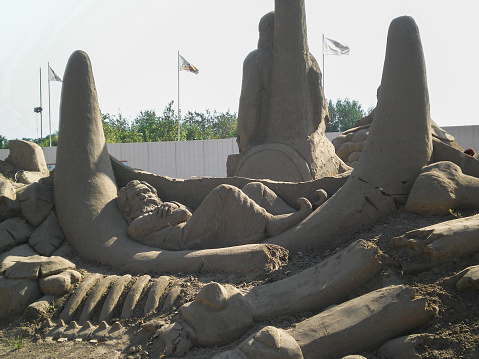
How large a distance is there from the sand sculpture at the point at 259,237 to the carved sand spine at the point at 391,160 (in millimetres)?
12

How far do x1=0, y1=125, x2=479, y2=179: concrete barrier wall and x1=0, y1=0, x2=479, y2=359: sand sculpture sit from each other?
9.59 m

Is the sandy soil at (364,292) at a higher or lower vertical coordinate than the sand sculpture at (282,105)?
lower

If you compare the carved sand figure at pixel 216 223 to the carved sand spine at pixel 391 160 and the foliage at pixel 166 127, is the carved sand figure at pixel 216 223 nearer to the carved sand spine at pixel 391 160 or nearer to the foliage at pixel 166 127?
the carved sand spine at pixel 391 160

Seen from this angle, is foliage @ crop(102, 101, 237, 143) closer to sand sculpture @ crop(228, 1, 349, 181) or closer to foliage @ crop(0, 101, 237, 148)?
foliage @ crop(0, 101, 237, 148)

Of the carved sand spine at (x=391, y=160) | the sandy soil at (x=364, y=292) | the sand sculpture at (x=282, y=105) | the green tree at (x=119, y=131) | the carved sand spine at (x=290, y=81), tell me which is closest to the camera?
the sandy soil at (x=364, y=292)

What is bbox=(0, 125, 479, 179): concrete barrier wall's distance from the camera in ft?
53.5

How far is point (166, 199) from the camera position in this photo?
5703 mm

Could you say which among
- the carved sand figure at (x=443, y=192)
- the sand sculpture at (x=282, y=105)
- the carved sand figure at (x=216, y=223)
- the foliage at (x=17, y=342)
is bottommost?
the foliage at (x=17, y=342)

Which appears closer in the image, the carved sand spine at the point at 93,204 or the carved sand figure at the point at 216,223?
the carved sand spine at the point at 93,204

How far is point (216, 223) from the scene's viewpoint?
16.0ft

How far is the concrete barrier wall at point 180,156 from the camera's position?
1630 cm

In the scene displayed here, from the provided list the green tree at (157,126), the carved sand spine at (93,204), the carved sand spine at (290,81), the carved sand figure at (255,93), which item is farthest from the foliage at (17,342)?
the green tree at (157,126)

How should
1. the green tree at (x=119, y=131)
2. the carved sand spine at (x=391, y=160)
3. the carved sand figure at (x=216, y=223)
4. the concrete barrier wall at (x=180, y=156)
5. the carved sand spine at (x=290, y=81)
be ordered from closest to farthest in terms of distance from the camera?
the carved sand spine at (x=391, y=160), the carved sand figure at (x=216, y=223), the carved sand spine at (x=290, y=81), the concrete barrier wall at (x=180, y=156), the green tree at (x=119, y=131)

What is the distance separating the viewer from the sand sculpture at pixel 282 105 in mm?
6309
